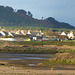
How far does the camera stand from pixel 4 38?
5556 inches

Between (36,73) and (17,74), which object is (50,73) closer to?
(36,73)

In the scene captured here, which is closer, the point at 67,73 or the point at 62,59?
the point at 67,73

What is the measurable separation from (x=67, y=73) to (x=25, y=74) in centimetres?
464

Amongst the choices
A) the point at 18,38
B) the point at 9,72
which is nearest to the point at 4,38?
the point at 18,38

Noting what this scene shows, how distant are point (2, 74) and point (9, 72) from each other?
6.77 feet

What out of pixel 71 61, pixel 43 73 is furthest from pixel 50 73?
pixel 71 61

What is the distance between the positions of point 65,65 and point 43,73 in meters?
8.91

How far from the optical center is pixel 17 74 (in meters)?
32.2

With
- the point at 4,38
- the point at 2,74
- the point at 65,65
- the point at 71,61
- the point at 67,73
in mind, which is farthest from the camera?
the point at 4,38

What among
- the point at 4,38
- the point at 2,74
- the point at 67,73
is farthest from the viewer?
the point at 4,38

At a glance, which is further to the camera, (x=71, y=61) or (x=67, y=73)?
(x=71, y=61)

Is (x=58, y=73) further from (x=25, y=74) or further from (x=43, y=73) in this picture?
(x=25, y=74)

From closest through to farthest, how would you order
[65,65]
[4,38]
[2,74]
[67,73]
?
[2,74], [67,73], [65,65], [4,38]

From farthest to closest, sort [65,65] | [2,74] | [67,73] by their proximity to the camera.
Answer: [65,65] → [67,73] → [2,74]
